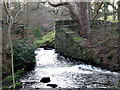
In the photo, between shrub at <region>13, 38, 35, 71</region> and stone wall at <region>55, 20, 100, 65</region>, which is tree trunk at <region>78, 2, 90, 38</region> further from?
shrub at <region>13, 38, 35, 71</region>

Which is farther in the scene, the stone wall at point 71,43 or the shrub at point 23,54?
the stone wall at point 71,43

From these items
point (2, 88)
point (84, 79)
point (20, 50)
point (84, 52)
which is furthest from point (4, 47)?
point (84, 52)

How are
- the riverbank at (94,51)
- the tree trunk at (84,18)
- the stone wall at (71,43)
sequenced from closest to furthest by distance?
the riverbank at (94,51)
the stone wall at (71,43)
the tree trunk at (84,18)

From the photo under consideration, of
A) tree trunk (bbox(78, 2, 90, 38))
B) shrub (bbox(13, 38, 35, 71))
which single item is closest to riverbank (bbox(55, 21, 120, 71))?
tree trunk (bbox(78, 2, 90, 38))

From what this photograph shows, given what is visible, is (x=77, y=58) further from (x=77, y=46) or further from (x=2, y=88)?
(x=2, y=88)

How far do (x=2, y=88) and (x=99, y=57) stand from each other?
511 centimetres

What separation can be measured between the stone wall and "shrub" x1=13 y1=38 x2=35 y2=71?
3.03 meters

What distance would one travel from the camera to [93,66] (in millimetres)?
8109

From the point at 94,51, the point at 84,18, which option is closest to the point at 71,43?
the point at 84,18

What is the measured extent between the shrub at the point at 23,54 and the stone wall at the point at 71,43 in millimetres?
3029

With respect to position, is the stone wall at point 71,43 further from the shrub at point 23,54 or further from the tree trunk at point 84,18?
the shrub at point 23,54

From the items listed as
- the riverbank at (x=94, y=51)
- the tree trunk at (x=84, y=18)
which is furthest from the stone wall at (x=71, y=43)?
the tree trunk at (x=84, y=18)

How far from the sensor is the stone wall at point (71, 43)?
8.81 meters

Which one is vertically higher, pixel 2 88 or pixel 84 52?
pixel 84 52
